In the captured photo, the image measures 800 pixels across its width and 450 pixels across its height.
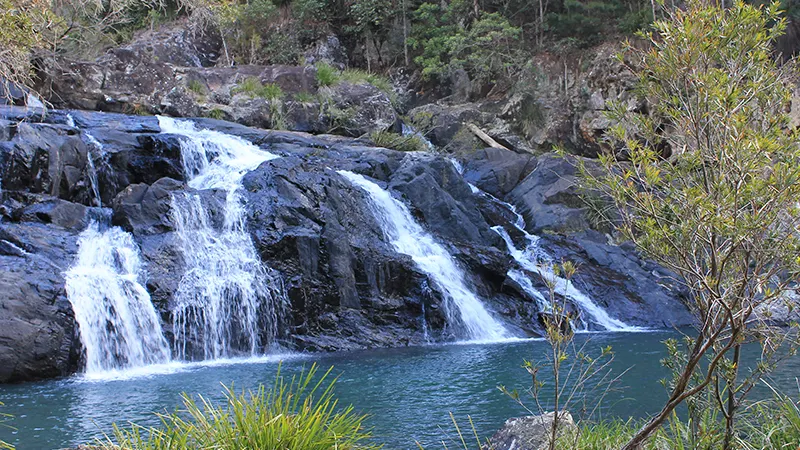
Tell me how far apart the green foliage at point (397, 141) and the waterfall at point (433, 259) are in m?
4.97

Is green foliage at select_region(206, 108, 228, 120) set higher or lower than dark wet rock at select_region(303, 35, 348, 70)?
lower

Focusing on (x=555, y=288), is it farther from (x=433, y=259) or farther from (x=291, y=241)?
(x=291, y=241)

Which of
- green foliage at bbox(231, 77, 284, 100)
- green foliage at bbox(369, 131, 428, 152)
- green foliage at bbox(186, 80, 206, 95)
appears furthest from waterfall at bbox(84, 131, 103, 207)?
green foliage at bbox(369, 131, 428, 152)

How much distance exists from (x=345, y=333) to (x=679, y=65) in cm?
1020

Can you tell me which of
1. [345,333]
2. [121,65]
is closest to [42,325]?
[345,333]

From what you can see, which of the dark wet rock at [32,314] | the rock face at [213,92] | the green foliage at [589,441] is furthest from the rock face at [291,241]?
the green foliage at [589,441]

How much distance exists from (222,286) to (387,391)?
5403 mm

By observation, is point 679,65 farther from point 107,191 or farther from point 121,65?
point 121,65

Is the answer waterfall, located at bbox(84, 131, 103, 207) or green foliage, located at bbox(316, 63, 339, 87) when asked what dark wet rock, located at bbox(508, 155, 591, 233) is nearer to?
green foliage, located at bbox(316, 63, 339, 87)

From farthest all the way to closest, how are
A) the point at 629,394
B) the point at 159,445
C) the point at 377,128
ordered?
the point at 377,128, the point at 629,394, the point at 159,445

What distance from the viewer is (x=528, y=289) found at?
15.9 metres

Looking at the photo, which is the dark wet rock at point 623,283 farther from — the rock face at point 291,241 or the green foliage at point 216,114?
the green foliage at point 216,114

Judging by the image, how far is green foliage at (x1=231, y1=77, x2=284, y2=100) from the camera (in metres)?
23.5

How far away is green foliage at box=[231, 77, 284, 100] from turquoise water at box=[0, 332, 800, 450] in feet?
45.1
